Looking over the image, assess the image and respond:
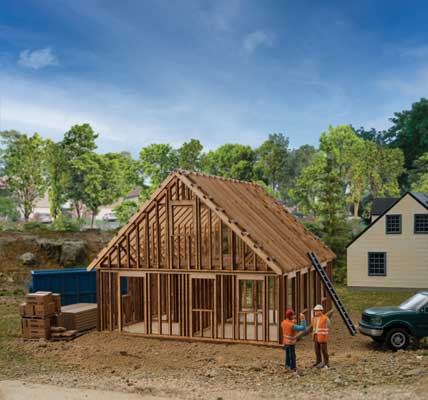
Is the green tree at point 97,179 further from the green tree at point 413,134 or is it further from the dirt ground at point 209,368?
the dirt ground at point 209,368

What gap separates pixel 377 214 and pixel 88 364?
25.1 metres

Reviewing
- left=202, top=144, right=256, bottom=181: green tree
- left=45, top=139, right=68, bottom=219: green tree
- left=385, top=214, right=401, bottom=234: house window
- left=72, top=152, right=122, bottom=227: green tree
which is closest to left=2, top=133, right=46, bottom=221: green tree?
left=45, top=139, right=68, bottom=219: green tree

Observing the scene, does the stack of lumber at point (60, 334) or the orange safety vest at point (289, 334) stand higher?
the orange safety vest at point (289, 334)

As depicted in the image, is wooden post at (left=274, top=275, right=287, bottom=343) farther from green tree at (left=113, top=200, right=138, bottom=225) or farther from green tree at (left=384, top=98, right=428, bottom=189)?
green tree at (left=384, top=98, right=428, bottom=189)

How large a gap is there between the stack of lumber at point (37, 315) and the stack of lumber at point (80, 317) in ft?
2.77

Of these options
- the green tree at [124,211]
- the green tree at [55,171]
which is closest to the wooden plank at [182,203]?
the green tree at [124,211]

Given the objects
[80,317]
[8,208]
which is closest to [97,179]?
[8,208]

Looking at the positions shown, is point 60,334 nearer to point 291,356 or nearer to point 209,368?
point 209,368

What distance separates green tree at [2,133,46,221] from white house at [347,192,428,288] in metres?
34.1

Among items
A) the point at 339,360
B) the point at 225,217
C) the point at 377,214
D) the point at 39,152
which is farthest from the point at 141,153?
the point at 339,360

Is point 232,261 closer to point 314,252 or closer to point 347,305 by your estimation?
point 314,252

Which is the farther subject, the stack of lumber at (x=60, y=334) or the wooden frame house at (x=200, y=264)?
the stack of lumber at (x=60, y=334)

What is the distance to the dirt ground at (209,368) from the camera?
13.8m

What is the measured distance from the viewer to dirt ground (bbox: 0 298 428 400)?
13.8 meters
